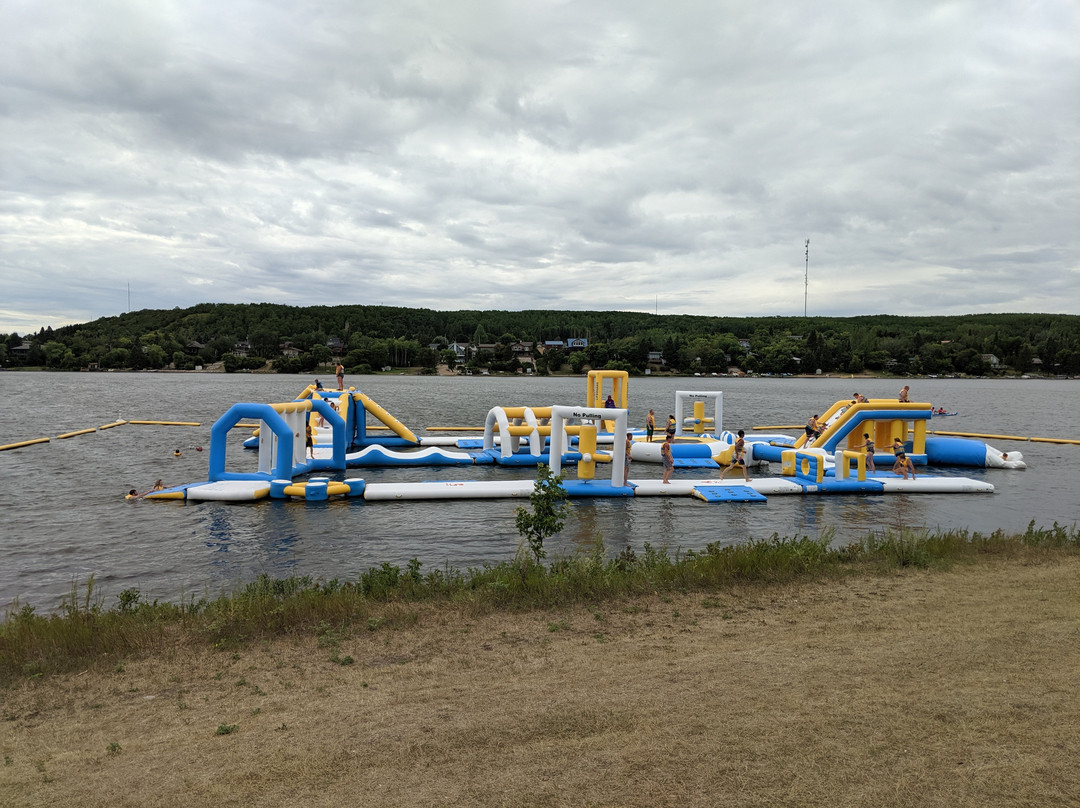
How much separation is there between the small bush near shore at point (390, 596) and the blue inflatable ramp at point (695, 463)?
39.4 feet

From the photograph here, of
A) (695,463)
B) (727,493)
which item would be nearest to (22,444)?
(695,463)

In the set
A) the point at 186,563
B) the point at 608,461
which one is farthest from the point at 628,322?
the point at 186,563

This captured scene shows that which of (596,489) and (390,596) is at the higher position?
(390,596)

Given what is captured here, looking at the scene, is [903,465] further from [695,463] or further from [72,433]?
[72,433]

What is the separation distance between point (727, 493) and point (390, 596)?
11642mm

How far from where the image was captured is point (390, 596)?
8281 millimetres

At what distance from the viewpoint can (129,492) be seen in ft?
59.9

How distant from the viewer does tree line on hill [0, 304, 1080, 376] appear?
132 meters

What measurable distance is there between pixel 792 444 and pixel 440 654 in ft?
69.2

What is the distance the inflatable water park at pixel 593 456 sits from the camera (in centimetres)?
1758

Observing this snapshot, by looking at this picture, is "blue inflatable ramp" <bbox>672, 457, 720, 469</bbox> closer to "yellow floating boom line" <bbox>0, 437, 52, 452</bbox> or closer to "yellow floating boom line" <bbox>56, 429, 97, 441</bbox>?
"yellow floating boom line" <bbox>0, 437, 52, 452</bbox>

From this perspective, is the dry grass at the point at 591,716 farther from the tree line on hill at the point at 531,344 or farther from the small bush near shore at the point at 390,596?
the tree line on hill at the point at 531,344

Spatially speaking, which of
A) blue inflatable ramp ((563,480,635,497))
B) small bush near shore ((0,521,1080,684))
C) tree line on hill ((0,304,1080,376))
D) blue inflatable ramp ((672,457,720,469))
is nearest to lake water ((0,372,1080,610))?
blue inflatable ramp ((563,480,635,497))

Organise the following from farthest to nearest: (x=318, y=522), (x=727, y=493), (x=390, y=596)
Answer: (x=727, y=493)
(x=318, y=522)
(x=390, y=596)
